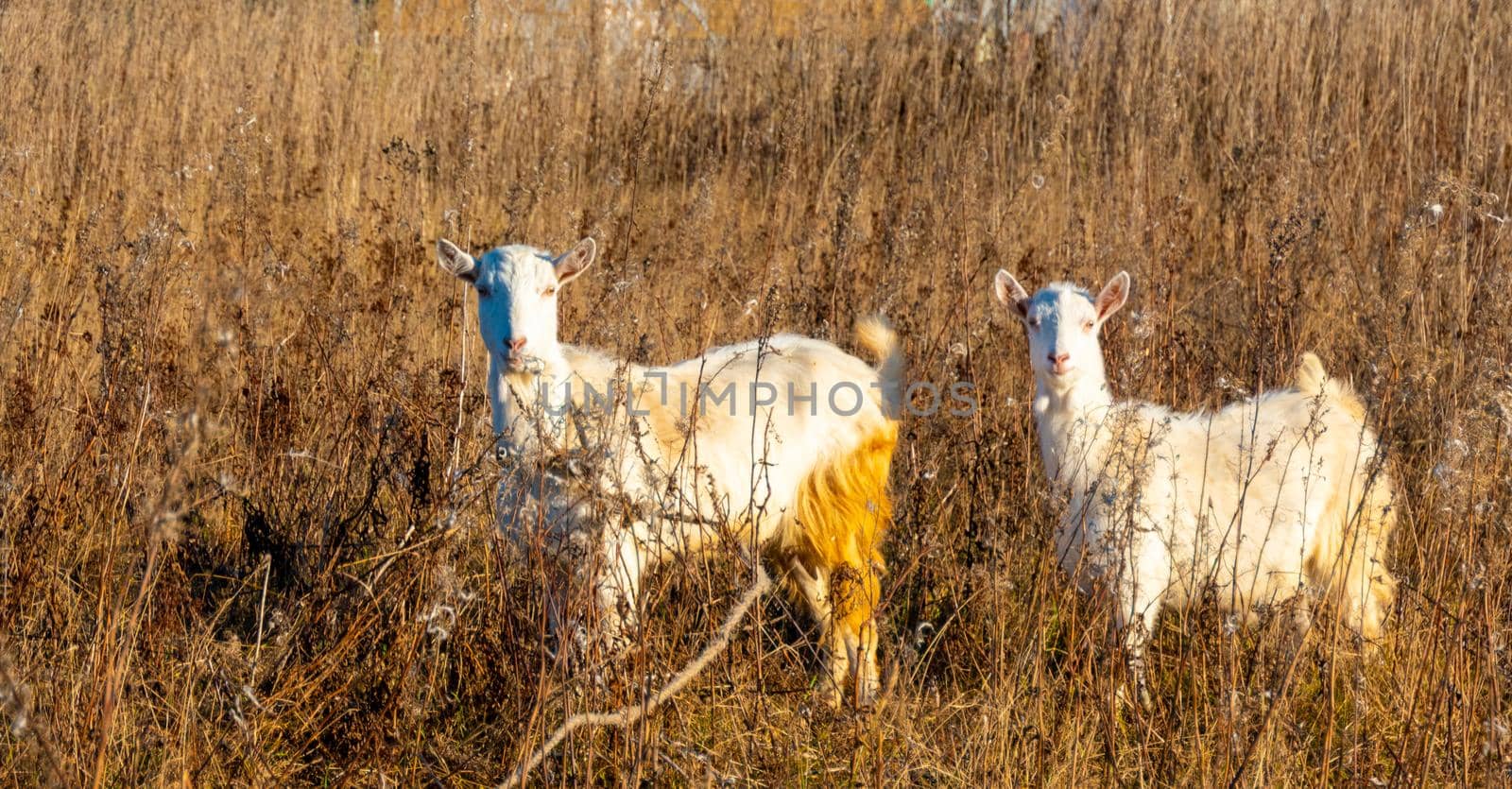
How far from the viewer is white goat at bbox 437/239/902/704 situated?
350 centimetres

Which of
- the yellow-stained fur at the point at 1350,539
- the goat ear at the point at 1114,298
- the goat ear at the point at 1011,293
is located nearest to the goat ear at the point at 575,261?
the goat ear at the point at 1011,293

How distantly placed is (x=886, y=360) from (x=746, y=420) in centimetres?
52

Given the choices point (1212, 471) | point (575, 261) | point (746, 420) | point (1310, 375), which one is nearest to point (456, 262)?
point (575, 261)

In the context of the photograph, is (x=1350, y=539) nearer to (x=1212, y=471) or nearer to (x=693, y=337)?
(x=1212, y=471)

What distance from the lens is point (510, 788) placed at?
2.40 meters

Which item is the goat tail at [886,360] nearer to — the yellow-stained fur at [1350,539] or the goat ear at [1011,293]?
the goat ear at [1011,293]

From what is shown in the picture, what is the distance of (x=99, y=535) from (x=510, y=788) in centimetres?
181

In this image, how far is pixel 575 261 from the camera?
12.4 ft

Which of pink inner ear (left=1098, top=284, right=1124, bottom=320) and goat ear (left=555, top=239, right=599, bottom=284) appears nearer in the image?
goat ear (left=555, top=239, right=599, bottom=284)

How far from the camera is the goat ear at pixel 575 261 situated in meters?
3.72

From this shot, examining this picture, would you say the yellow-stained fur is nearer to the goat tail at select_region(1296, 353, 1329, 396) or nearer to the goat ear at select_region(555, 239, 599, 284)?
the goat tail at select_region(1296, 353, 1329, 396)

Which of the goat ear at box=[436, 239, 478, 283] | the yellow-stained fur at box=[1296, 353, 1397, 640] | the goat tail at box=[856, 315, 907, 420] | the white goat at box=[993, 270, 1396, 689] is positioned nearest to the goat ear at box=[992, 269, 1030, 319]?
the white goat at box=[993, 270, 1396, 689]

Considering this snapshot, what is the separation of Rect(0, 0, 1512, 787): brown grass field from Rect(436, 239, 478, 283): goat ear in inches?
12.2

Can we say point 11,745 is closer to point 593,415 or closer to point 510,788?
point 510,788
